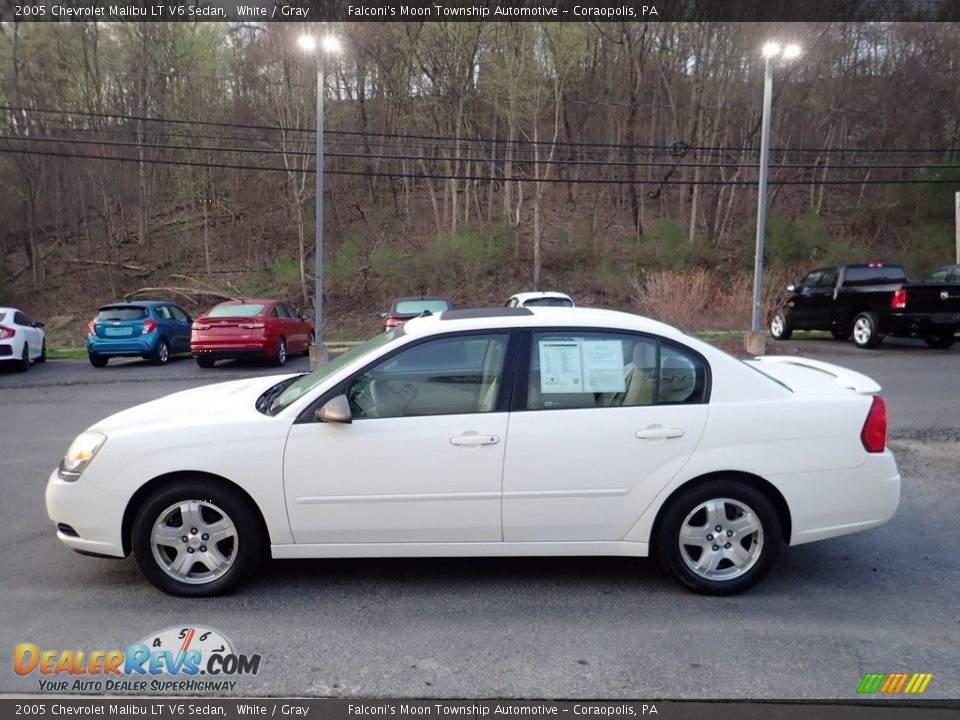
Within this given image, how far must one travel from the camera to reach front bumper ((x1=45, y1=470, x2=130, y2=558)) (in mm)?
3781

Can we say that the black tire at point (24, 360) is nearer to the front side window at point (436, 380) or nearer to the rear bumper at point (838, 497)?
the front side window at point (436, 380)

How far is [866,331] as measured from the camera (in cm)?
1636

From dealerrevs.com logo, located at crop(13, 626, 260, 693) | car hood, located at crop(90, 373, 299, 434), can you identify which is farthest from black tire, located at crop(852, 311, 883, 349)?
dealerrevs.com logo, located at crop(13, 626, 260, 693)

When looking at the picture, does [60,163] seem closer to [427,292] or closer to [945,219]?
[427,292]

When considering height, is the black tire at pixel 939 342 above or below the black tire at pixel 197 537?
below

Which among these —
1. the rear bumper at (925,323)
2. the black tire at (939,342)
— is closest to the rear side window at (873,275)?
the rear bumper at (925,323)

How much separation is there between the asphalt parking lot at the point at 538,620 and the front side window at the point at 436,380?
1.05 meters

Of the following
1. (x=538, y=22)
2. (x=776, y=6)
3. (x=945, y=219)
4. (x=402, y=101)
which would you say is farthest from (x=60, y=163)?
(x=945, y=219)

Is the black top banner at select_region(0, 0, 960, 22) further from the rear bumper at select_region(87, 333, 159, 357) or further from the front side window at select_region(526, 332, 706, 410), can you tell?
the front side window at select_region(526, 332, 706, 410)

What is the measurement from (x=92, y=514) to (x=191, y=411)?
739mm

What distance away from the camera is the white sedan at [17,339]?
14750 millimetres

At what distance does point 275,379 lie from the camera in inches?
197

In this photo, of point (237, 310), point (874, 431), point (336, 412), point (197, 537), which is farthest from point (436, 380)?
point (237, 310)

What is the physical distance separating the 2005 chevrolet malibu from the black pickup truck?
13.4m
